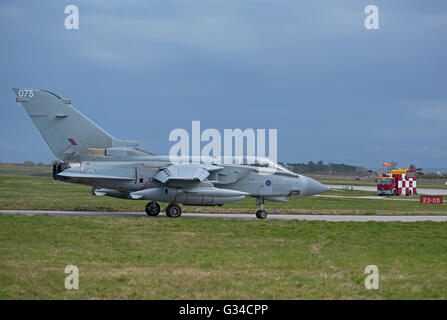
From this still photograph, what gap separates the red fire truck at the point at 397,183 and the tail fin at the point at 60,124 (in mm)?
33969

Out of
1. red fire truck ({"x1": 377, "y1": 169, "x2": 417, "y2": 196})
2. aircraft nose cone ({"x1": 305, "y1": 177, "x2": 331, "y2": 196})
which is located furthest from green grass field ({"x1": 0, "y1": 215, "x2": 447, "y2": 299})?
red fire truck ({"x1": 377, "y1": 169, "x2": 417, "y2": 196})

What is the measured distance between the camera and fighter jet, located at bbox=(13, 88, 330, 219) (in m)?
21.1

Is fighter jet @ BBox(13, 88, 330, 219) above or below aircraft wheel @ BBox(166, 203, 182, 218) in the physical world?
above

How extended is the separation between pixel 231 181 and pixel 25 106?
9.35 metres

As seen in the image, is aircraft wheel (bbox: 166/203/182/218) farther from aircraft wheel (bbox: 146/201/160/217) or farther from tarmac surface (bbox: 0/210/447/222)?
aircraft wheel (bbox: 146/201/160/217)

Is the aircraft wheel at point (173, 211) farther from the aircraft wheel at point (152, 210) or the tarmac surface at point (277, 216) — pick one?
the aircraft wheel at point (152, 210)

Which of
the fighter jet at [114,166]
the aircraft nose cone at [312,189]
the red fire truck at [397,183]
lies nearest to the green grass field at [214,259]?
the fighter jet at [114,166]

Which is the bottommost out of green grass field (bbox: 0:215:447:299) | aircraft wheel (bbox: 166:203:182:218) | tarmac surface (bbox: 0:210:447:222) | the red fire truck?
green grass field (bbox: 0:215:447:299)

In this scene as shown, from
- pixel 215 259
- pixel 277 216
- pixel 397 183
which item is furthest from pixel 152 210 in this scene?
pixel 397 183

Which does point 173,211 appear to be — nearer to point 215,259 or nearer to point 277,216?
point 277,216

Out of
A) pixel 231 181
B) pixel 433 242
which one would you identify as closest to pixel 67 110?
pixel 231 181

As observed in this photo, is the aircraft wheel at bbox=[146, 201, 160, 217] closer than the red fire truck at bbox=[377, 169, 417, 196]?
Yes

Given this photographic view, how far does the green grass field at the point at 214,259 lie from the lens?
8.39m
